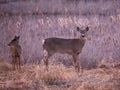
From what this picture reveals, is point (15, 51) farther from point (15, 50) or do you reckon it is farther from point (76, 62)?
point (76, 62)

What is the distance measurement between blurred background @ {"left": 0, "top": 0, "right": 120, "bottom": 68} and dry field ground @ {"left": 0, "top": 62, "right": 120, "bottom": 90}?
488mm

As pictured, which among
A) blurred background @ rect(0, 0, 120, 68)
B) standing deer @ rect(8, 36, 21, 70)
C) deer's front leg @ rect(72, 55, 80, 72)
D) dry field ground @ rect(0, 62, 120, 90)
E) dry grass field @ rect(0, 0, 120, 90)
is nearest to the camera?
dry field ground @ rect(0, 62, 120, 90)

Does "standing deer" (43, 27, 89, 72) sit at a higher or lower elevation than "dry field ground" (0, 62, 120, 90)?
higher

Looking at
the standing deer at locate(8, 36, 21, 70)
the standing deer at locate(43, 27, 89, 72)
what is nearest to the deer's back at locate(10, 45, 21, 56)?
the standing deer at locate(8, 36, 21, 70)

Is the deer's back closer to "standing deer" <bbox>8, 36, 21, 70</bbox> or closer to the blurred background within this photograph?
"standing deer" <bbox>8, 36, 21, 70</bbox>

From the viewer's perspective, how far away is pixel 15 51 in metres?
8.97

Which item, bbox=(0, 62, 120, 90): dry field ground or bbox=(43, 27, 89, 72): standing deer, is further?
bbox=(43, 27, 89, 72): standing deer

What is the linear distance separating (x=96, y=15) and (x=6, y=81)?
3.09 meters

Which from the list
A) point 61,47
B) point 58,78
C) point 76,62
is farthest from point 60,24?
point 58,78

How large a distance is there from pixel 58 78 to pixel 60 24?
2.03 m

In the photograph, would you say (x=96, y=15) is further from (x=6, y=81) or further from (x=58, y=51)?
(x=6, y=81)

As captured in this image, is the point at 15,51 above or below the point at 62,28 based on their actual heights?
→ below

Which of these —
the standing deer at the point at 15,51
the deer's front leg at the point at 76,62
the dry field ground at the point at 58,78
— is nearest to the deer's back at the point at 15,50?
the standing deer at the point at 15,51

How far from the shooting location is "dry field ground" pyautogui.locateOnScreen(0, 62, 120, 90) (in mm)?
7321
